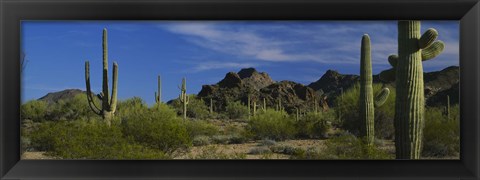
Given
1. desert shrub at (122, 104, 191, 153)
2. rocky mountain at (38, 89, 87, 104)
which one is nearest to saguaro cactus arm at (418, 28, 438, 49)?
desert shrub at (122, 104, 191, 153)

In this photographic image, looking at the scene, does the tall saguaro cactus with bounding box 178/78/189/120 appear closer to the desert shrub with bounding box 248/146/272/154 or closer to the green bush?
the green bush

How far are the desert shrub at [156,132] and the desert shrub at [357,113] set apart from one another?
1954mm

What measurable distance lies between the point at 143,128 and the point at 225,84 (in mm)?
1981

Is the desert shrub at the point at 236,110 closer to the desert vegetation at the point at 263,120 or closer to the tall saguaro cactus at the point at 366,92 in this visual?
the desert vegetation at the point at 263,120

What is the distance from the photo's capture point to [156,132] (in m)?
4.97

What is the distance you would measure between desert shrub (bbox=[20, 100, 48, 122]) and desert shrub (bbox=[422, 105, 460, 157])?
3582 millimetres

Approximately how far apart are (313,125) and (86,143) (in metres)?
2.69

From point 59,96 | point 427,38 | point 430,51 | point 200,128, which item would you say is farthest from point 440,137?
point 59,96

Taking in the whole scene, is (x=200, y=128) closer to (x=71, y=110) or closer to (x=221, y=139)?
(x=221, y=139)

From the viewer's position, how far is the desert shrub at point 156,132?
4.91 meters

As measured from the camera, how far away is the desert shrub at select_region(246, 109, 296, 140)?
239 inches

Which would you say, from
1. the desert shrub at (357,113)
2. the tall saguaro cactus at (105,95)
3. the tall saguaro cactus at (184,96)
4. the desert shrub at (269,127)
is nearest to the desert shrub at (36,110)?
the tall saguaro cactus at (105,95)
